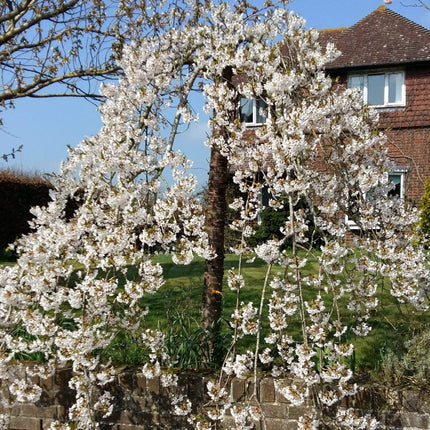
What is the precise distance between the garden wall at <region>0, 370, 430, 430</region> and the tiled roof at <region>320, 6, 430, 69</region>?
12.2 meters

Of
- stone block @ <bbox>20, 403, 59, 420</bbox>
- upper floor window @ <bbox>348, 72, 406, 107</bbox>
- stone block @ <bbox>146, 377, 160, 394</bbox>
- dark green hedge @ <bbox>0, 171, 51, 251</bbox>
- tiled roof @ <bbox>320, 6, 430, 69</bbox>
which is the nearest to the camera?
stone block @ <bbox>146, 377, 160, 394</bbox>

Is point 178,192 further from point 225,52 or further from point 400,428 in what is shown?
point 400,428

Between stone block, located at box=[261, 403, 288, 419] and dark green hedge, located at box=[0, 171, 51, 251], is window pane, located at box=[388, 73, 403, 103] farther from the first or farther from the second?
stone block, located at box=[261, 403, 288, 419]

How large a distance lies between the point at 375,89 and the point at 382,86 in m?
0.22

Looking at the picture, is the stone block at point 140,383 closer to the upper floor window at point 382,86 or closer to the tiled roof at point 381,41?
the tiled roof at point 381,41

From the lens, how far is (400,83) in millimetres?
14742

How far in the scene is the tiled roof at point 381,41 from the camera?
14.2 m

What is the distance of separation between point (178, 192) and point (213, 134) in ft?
3.87

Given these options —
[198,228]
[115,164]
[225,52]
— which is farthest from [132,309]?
[225,52]

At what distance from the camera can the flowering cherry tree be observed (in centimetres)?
308

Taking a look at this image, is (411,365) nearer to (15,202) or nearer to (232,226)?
(232,226)

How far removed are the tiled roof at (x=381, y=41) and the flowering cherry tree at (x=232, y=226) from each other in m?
11.2

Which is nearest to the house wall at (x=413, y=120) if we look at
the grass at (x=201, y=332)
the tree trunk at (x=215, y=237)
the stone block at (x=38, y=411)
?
the grass at (x=201, y=332)

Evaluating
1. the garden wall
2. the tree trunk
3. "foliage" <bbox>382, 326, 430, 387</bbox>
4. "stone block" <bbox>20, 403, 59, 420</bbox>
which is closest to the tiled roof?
the tree trunk
